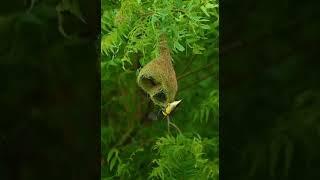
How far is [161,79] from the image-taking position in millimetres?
1104

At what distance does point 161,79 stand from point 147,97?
5cm

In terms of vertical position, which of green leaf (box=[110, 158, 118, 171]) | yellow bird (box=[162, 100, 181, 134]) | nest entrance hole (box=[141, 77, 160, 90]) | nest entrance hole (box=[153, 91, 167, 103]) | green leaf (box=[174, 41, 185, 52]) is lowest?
green leaf (box=[110, 158, 118, 171])

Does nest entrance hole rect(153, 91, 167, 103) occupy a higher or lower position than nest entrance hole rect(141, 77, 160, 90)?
lower

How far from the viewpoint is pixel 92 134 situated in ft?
3.65

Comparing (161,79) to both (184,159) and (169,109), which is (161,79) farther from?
(184,159)

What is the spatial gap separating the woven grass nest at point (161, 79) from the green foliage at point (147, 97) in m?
0.01

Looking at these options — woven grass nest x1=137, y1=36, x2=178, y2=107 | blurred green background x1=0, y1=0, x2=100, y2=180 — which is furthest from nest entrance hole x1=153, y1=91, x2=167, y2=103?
blurred green background x1=0, y1=0, x2=100, y2=180

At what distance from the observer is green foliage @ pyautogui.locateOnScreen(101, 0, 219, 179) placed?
3.56ft

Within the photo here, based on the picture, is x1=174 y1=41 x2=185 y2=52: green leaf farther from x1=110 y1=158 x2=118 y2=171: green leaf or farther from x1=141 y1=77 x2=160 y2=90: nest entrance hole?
x1=110 y1=158 x2=118 y2=171: green leaf

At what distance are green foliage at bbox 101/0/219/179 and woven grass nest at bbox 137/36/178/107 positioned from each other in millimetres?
11
